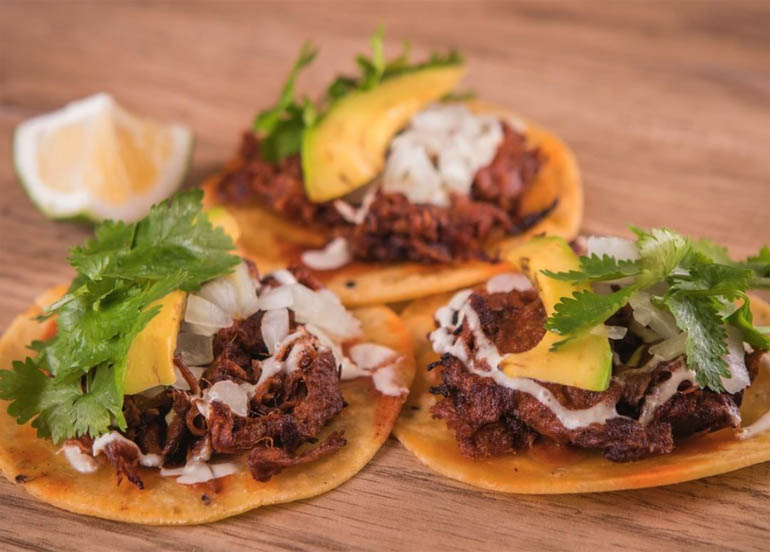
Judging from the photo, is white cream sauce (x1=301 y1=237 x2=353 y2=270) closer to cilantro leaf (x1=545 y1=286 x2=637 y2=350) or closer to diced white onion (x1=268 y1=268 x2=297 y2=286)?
diced white onion (x1=268 y1=268 x2=297 y2=286)

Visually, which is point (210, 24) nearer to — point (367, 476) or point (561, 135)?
point (561, 135)

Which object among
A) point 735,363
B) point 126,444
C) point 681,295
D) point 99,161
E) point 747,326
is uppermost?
point 681,295

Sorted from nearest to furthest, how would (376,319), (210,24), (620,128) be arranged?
(376,319)
(620,128)
(210,24)

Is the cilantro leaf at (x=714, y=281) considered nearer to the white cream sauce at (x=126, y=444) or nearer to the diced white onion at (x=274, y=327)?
the diced white onion at (x=274, y=327)

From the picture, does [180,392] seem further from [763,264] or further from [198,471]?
[763,264]

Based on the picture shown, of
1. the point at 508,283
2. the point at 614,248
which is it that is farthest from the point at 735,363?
the point at 508,283

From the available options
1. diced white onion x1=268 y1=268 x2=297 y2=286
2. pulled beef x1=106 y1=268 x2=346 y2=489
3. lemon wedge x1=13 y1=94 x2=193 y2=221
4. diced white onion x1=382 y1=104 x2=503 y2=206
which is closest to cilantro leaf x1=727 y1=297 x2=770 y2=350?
pulled beef x1=106 y1=268 x2=346 y2=489

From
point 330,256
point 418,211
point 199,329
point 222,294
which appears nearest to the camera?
point 199,329

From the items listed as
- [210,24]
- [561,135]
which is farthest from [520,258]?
[210,24]
